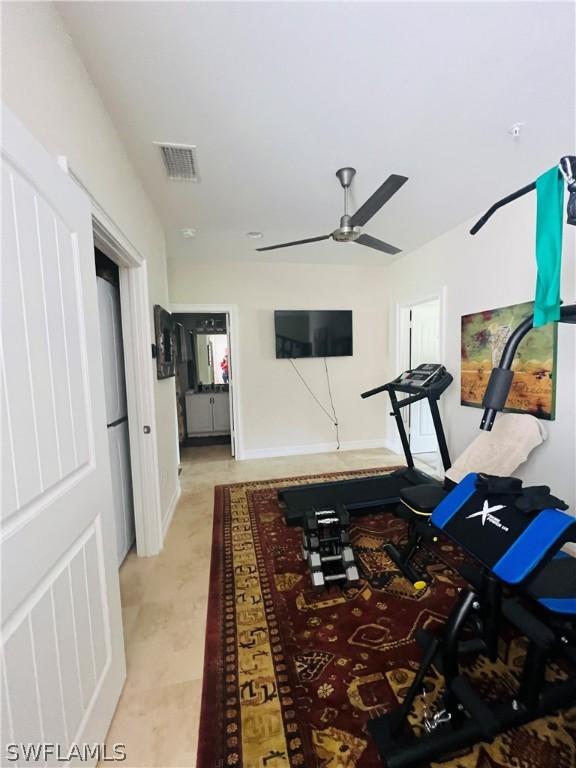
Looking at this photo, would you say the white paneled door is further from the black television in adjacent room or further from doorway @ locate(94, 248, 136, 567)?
the black television in adjacent room

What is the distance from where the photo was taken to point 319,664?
4.83 ft

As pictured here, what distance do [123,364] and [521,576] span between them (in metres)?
2.54

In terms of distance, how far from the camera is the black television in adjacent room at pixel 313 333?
4441mm

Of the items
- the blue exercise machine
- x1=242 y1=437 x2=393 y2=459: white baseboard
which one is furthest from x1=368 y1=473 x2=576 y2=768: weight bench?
x1=242 y1=437 x2=393 y2=459: white baseboard

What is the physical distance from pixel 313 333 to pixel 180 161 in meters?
2.75

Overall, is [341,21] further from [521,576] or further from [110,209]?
[521,576]

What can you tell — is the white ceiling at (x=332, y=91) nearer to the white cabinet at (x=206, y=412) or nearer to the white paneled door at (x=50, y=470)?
the white paneled door at (x=50, y=470)

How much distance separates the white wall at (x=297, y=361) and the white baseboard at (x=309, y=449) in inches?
0.6

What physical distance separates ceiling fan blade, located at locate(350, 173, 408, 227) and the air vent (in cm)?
114

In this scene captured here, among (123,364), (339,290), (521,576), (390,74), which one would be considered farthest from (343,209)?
(521,576)

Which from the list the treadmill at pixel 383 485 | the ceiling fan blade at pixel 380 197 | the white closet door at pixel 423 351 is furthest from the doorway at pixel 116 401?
the white closet door at pixel 423 351

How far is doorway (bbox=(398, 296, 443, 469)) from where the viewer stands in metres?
4.38

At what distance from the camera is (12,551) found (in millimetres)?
748

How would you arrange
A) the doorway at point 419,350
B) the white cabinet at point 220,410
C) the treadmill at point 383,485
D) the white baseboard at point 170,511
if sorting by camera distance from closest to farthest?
the white baseboard at point 170,511
the treadmill at point 383,485
the doorway at point 419,350
the white cabinet at point 220,410
